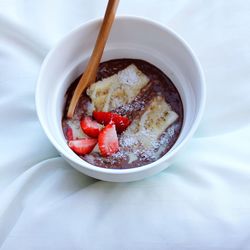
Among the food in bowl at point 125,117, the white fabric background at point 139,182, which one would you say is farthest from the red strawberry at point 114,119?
the white fabric background at point 139,182

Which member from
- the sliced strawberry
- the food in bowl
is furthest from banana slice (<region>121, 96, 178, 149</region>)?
the sliced strawberry

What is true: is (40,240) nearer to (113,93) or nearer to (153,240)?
(153,240)

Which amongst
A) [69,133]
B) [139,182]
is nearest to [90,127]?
[69,133]

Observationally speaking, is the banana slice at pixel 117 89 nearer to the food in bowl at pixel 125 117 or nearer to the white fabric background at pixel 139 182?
the food in bowl at pixel 125 117

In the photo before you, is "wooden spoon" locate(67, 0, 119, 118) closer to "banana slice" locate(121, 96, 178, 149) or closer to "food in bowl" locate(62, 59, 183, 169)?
→ "food in bowl" locate(62, 59, 183, 169)

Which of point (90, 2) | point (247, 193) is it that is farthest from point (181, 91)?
point (90, 2)
